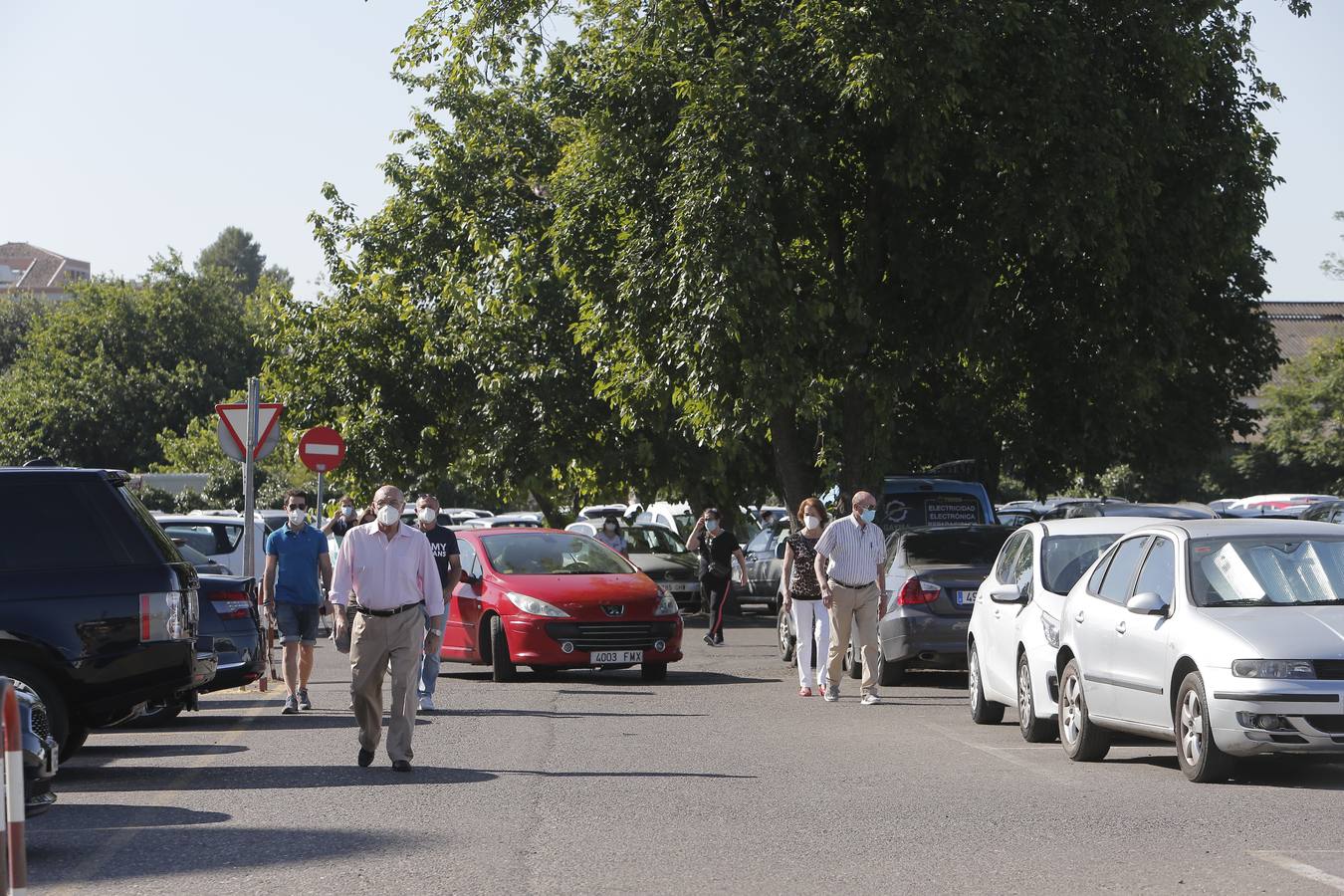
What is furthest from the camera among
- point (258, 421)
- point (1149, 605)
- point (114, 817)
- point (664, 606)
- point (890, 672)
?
point (258, 421)

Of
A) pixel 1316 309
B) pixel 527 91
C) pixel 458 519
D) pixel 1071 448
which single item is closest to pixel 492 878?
pixel 1071 448

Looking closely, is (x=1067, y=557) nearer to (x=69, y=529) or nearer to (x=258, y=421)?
(x=69, y=529)

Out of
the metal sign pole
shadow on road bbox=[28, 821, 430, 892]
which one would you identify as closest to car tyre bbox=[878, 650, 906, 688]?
the metal sign pole

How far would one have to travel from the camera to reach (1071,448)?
90.8 feet

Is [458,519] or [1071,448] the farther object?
[458,519]

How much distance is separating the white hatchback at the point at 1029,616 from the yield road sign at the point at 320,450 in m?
13.0

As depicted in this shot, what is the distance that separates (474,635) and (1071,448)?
37.5 feet

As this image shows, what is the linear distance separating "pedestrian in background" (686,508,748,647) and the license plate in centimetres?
570

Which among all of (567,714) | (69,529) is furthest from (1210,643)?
(69,529)

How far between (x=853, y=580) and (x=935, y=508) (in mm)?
11789

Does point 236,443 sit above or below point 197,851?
above

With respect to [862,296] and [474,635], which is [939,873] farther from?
[862,296]

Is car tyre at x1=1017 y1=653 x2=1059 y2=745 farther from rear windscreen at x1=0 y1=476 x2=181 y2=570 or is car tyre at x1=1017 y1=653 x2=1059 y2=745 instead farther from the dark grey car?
rear windscreen at x1=0 y1=476 x2=181 y2=570

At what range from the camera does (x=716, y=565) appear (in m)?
25.3
